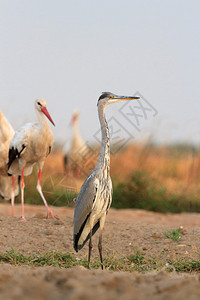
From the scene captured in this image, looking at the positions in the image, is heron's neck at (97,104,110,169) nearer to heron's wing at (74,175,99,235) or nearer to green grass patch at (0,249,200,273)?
heron's wing at (74,175,99,235)

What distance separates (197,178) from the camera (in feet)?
39.7

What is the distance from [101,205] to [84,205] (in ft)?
0.57

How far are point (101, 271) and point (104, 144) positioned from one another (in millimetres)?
1345

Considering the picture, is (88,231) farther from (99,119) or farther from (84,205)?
(99,119)

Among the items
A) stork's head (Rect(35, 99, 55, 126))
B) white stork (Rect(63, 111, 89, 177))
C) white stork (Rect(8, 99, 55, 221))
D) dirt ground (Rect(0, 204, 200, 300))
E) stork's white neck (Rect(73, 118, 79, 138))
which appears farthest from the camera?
stork's white neck (Rect(73, 118, 79, 138))

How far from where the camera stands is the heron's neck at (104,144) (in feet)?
15.2

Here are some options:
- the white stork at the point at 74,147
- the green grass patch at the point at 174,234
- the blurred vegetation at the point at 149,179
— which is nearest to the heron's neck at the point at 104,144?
the green grass patch at the point at 174,234

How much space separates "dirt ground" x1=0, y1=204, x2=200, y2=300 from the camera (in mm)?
2523

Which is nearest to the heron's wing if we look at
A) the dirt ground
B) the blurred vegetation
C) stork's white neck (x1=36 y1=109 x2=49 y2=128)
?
the dirt ground

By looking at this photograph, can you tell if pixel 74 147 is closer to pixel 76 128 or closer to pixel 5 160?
pixel 76 128

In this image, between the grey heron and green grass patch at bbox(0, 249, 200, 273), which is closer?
the grey heron

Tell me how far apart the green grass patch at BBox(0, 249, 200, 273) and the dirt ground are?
1.03ft

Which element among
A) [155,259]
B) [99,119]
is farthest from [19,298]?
[155,259]

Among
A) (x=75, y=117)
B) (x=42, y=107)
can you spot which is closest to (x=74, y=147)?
(x=75, y=117)
